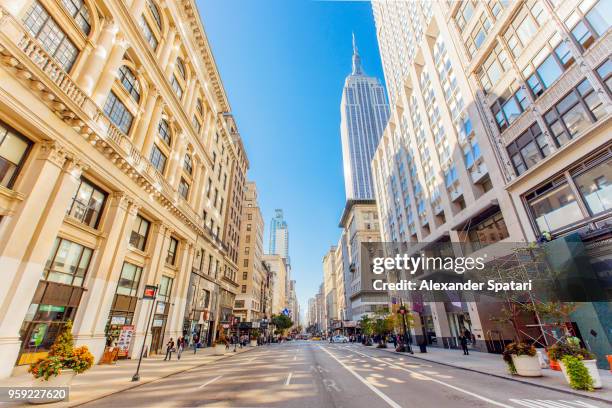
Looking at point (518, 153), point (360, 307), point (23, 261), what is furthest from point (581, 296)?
point (360, 307)

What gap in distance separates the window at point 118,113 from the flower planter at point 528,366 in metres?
28.2

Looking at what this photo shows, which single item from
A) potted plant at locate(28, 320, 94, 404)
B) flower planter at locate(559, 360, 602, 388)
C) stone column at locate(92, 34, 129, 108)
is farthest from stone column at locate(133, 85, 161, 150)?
flower planter at locate(559, 360, 602, 388)

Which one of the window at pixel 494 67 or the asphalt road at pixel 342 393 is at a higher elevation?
the window at pixel 494 67

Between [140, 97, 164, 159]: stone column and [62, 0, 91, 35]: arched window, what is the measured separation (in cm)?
706

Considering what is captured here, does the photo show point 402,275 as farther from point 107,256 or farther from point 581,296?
point 107,256

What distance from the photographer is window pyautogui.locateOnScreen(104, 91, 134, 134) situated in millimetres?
19281

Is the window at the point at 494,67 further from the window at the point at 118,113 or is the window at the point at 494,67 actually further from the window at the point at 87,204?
the window at the point at 87,204

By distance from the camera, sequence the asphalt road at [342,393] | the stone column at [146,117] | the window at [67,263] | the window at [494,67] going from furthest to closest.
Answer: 1. the window at [494,67]
2. the stone column at [146,117]
3. the window at [67,263]
4. the asphalt road at [342,393]

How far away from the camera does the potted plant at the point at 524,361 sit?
12.0 metres

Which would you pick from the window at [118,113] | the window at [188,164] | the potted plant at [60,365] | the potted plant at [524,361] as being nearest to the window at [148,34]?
the window at [118,113]

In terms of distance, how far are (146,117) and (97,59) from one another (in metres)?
5.90

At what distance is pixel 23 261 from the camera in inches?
482

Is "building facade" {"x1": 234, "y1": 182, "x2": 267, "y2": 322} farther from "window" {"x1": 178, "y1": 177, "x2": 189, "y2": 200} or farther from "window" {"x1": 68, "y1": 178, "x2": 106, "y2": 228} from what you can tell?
"window" {"x1": 68, "y1": 178, "x2": 106, "y2": 228}

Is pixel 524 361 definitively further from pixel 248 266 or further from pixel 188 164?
pixel 248 266
